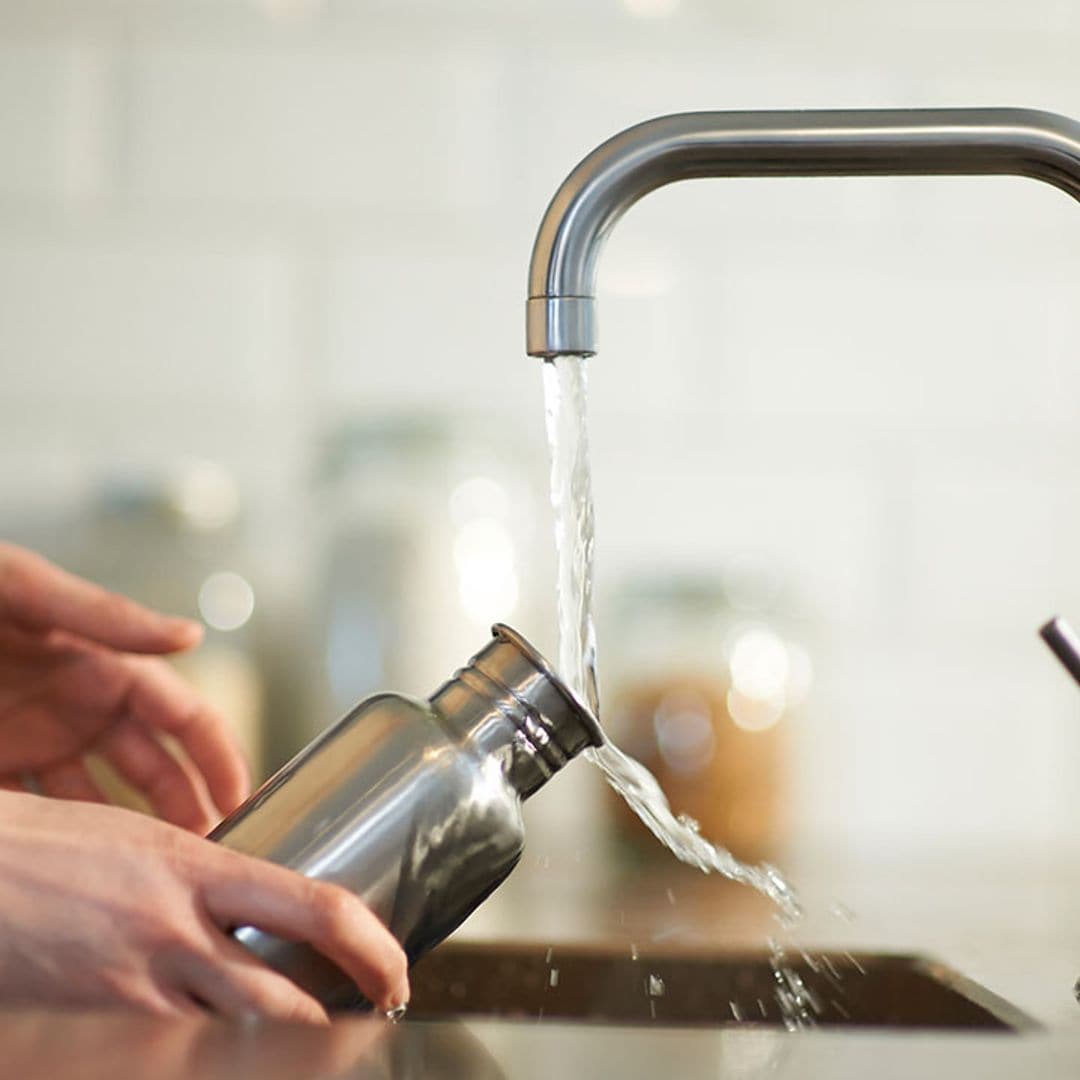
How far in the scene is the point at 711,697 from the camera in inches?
46.5

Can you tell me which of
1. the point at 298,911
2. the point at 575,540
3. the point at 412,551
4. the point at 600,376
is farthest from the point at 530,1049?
the point at 600,376

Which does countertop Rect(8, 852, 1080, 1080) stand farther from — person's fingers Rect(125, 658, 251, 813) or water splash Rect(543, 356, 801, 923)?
person's fingers Rect(125, 658, 251, 813)

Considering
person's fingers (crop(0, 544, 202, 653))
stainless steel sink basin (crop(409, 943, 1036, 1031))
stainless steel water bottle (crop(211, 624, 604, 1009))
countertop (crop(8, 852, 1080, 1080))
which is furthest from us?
person's fingers (crop(0, 544, 202, 653))

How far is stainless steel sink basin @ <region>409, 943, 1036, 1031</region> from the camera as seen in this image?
70 centimetres

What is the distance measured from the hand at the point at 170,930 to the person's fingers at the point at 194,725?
339 mm

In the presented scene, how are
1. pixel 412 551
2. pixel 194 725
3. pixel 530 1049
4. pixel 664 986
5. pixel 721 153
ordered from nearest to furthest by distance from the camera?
1. pixel 530 1049
2. pixel 721 153
3. pixel 664 986
4. pixel 194 725
5. pixel 412 551

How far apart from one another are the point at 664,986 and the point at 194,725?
0.91 ft

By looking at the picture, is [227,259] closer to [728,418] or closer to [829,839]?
[728,418]

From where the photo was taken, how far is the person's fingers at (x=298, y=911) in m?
0.50

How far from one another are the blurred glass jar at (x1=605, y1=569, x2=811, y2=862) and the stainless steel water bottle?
1.94 ft

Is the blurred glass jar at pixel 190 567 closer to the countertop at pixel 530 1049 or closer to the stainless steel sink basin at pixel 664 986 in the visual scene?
the stainless steel sink basin at pixel 664 986

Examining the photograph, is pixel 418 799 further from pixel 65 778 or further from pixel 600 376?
pixel 600 376

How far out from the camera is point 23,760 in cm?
88

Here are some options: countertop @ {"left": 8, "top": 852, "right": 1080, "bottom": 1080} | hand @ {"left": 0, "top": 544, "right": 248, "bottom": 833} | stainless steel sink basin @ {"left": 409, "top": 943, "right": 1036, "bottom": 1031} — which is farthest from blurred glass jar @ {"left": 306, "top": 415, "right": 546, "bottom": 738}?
countertop @ {"left": 8, "top": 852, "right": 1080, "bottom": 1080}
